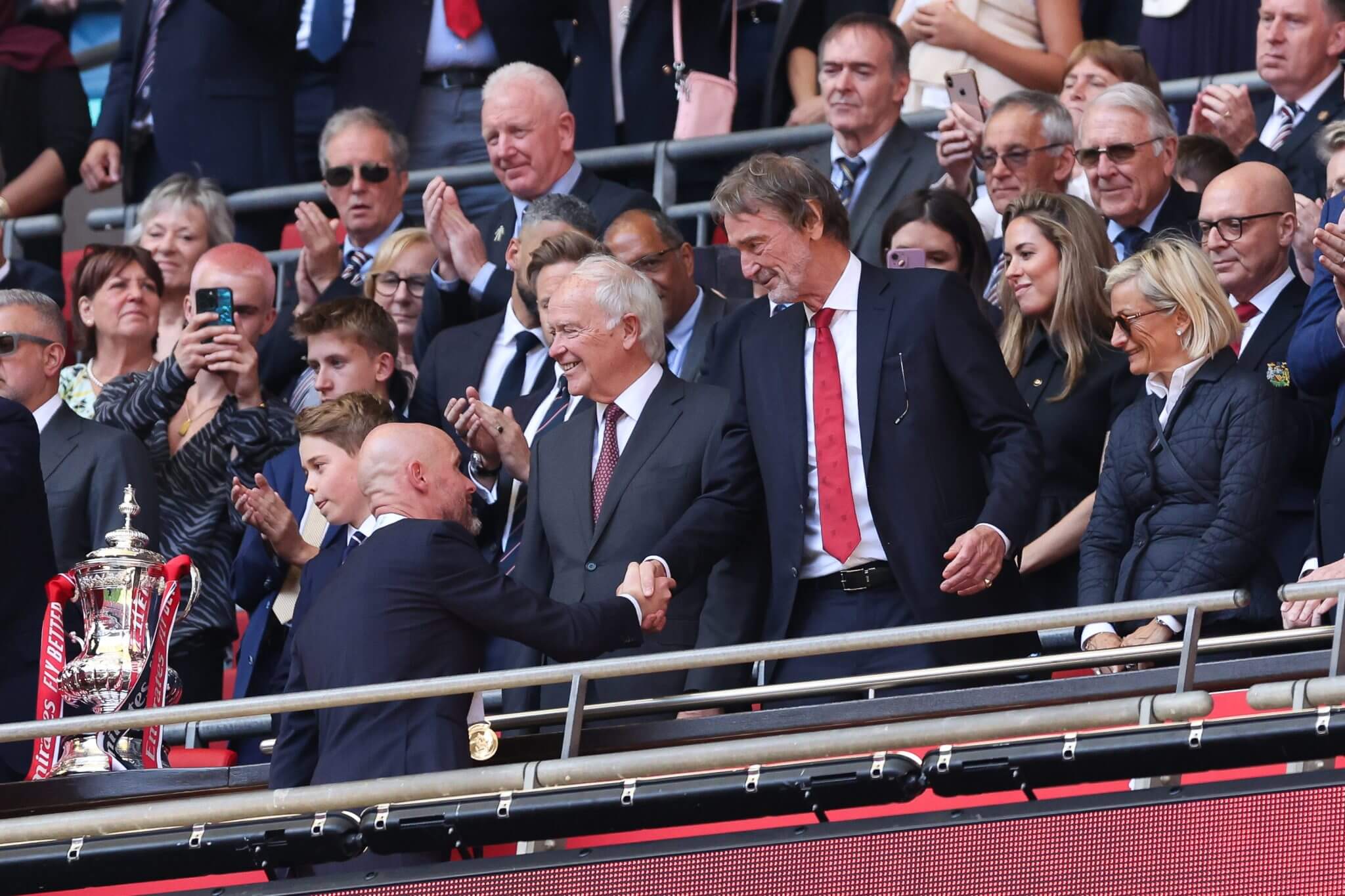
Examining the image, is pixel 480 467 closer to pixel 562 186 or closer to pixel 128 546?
pixel 128 546

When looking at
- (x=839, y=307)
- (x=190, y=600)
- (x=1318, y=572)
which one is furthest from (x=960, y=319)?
(x=190, y=600)

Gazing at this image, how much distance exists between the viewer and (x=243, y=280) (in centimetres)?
844

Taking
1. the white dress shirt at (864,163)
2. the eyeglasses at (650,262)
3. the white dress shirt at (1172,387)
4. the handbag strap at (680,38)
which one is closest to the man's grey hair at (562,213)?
the eyeglasses at (650,262)

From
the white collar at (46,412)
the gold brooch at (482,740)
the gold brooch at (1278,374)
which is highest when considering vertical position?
the gold brooch at (1278,374)

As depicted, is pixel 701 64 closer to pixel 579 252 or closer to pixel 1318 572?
pixel 579 252

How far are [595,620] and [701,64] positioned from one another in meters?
4.66

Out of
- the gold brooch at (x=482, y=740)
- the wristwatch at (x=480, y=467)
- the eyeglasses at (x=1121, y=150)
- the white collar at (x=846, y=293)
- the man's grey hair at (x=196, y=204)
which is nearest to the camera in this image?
the gold brooch at (x=482, y=740)

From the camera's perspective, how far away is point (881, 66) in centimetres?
829

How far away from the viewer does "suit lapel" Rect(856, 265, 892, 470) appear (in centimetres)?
591

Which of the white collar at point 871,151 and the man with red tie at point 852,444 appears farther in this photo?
the white collar at point 871,151

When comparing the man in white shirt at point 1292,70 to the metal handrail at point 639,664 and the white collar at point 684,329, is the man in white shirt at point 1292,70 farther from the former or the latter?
the metal handrail at point 639,664

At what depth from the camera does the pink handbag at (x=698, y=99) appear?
30.9 ft

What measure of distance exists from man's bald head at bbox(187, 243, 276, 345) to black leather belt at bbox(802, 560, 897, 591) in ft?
10.6

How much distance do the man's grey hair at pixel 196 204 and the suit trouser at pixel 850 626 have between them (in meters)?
4.13
